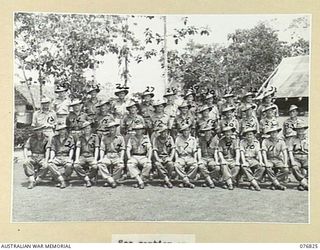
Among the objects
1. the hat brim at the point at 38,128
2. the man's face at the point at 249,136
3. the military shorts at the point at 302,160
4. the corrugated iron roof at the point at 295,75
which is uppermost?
the corrugated iron roof at the point at 295,75

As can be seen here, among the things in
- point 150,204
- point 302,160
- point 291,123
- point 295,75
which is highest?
point 295,75

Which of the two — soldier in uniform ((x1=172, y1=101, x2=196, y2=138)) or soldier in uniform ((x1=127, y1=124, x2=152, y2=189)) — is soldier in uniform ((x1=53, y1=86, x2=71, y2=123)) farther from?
soldier in uniform ((x1=172, y1=101, x2=196, y2=138))

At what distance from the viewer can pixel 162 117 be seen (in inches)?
71.6

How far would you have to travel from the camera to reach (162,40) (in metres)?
1.78

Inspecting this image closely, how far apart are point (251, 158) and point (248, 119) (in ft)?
0.38

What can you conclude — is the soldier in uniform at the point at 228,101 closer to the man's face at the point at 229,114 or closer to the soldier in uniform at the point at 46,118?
the man's face at the point at 229,114

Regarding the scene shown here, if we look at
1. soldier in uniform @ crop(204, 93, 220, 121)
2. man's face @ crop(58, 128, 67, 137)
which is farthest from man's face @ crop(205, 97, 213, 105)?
man's face @ crop(58, 128, 67, 137)

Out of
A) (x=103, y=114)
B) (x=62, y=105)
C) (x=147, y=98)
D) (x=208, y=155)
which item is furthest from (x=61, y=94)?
(x=208, y=155)

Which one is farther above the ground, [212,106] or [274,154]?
[212,106]

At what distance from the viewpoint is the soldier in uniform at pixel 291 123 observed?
176cm

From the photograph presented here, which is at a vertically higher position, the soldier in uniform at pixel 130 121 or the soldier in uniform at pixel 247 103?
the soldier in uniform at pixel 247 103

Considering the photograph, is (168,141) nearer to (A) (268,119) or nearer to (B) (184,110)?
(B) (184,110)

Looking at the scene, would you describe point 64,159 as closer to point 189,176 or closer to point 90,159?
point 90,159

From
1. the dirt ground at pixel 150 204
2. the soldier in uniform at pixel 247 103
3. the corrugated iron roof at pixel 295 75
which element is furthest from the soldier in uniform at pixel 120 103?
the corrugated iron roof at pixel 295 75
